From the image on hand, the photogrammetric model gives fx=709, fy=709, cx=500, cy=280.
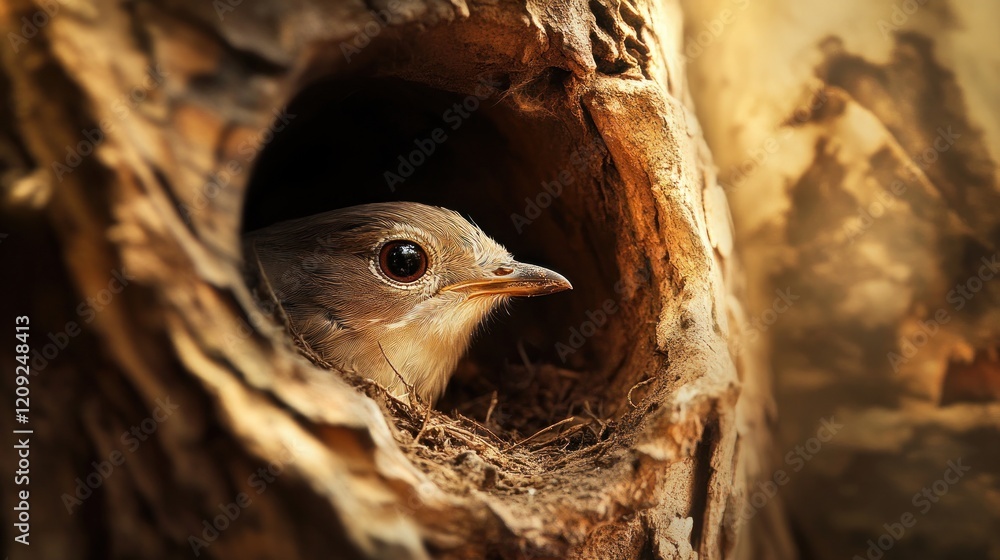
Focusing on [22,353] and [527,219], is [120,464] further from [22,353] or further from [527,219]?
[527,219]

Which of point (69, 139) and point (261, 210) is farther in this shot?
point (261, 210)

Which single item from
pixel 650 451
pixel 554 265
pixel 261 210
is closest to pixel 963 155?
pixel 554 265

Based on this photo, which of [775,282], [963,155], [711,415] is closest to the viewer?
[711,415]

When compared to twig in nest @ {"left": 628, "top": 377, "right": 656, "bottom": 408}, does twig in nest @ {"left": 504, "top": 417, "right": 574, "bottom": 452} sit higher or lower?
lower
